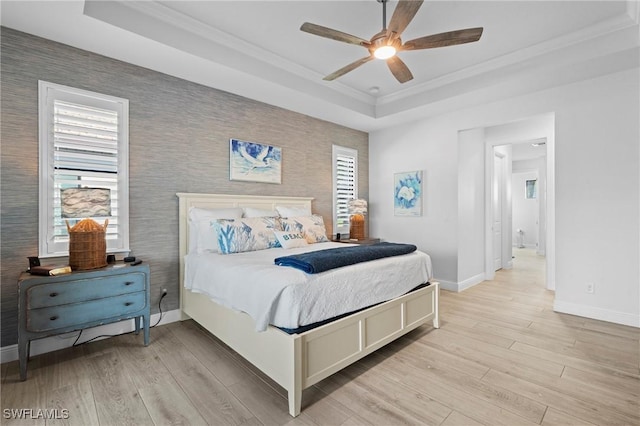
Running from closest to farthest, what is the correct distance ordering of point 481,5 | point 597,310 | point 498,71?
1. point 481,5
2. point 597,310
3. point 498,71

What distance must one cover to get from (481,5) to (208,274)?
3.39 m

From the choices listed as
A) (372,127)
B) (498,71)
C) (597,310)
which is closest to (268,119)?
(372,127)

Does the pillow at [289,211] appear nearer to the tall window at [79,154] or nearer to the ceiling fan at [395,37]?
the tall window at [79,154]

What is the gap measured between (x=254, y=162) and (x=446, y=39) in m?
2.59

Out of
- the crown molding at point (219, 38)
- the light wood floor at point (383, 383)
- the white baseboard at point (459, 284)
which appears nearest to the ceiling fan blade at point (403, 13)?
the crown molding at point (219, 38)

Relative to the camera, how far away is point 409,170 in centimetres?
503

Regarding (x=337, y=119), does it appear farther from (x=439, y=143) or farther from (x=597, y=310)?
(x=597, y=310)

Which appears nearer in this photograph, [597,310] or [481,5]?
[481,5]

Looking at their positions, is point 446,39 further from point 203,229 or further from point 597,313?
point 597,313

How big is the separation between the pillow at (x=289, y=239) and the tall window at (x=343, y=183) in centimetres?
182

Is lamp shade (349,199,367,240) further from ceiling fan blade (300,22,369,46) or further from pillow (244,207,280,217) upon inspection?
ceiling fan blade (300,22,369,46)

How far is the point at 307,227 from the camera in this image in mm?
3732

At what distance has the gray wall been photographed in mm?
2408

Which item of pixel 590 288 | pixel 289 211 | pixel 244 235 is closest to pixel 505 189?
pixel 590 288
